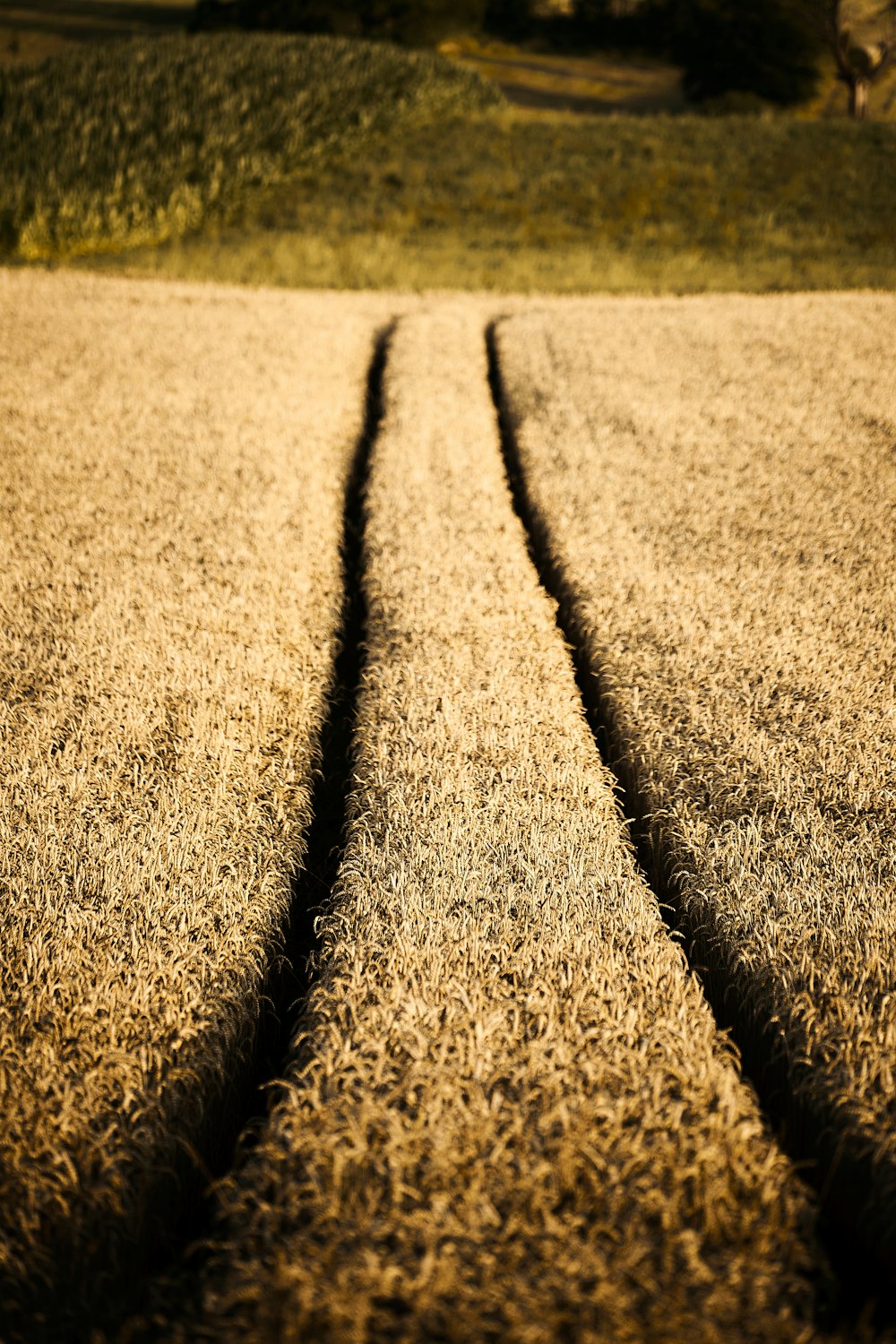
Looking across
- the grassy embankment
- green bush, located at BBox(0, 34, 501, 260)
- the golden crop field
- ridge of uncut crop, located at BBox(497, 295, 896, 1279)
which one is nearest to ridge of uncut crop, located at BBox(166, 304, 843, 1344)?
the golden crop field

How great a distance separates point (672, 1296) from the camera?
1.89 m

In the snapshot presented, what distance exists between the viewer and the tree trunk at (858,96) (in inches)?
1316

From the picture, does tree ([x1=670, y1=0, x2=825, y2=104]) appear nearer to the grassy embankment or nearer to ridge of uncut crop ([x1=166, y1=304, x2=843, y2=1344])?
the grassy embankment

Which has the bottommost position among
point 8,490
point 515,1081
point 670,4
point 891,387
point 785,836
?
point 8,490

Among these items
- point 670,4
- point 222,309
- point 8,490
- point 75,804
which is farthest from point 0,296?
point 670,4

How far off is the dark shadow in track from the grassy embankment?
47.4 feet

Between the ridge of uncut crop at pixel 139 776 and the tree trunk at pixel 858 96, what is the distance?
36437mm

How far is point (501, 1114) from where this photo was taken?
2330mm

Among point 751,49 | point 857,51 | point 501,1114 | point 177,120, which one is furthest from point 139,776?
point 751,49

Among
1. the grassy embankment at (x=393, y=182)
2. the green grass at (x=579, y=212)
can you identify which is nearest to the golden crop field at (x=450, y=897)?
the green grass at (x=579, y=212)

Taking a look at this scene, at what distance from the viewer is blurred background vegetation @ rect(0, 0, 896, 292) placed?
17.5m

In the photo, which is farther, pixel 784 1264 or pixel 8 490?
pixel 8 490

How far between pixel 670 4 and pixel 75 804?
55.5 metres

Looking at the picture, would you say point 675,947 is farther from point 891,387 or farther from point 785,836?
point 891,387
